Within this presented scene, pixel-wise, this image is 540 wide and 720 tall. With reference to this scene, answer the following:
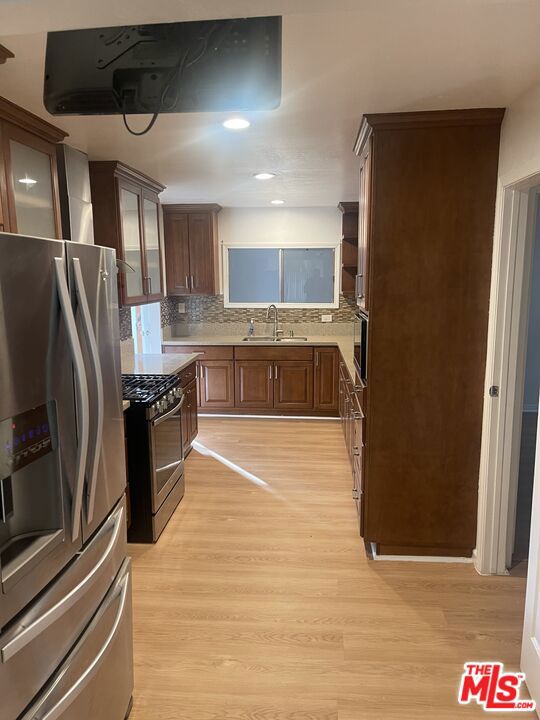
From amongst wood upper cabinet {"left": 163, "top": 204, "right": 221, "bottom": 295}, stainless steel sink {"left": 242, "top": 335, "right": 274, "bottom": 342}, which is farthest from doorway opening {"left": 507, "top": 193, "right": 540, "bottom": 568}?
wood upper cabinet {"left": 163, "top": 204, "right": 221, "bottom": 295}

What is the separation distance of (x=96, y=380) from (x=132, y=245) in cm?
253

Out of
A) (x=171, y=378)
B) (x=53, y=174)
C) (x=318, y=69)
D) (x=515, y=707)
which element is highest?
(x=318, y=69)

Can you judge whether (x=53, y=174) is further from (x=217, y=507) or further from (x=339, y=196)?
(x=339, y=196)

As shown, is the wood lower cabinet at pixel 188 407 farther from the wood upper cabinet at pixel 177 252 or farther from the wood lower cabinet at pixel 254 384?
the wood upper cabinet at pixel 177 252

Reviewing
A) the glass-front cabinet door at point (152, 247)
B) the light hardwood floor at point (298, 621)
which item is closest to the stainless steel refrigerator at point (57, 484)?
the light hardwood floor at point (298, 621)

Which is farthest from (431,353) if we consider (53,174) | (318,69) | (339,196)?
(339,196)

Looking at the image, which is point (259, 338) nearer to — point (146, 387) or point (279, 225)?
point (279, 225)

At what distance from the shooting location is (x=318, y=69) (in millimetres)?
1910

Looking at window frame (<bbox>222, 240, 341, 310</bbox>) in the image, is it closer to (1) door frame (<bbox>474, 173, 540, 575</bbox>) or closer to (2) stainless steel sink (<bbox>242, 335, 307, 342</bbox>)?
(2) stainless steel sink (<bbox>242, 335, 307, 342</bbox>)

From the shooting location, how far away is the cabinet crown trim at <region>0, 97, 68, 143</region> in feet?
7.45

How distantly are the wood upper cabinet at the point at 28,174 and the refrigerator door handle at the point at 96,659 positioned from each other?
5.26 feet

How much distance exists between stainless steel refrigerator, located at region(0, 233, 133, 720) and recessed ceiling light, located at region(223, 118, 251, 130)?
Result: 120 centimetres

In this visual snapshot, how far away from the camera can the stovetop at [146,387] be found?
3.00 metres

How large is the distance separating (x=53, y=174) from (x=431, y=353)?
88.3 inches
